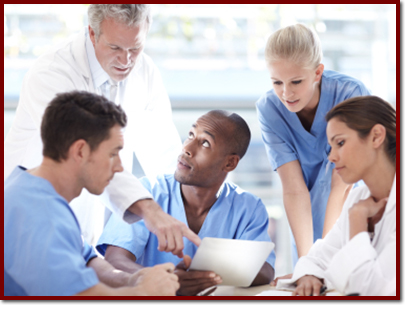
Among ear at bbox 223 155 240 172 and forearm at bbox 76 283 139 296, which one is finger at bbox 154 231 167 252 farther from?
ear at bbox 223 155 240 172

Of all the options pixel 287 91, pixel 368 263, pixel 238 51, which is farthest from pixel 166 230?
pixel 238 51

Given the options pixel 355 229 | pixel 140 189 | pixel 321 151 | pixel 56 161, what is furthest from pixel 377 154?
pixel 56 161

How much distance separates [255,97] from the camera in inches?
110

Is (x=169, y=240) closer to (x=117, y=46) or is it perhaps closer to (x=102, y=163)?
(x=102, y=163)

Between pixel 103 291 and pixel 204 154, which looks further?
pixel 204 154

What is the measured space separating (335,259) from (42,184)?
683 mm

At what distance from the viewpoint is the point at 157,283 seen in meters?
1.01

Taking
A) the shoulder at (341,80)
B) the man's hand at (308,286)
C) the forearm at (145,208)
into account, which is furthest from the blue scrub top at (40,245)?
the shoulder at (341,80)

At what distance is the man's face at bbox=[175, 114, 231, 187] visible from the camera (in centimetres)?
145

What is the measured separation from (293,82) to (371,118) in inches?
13.2

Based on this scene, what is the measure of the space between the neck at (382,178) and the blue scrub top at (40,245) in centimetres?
68

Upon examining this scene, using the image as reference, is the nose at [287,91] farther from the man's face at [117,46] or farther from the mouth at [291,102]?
the man's face at [117,46]

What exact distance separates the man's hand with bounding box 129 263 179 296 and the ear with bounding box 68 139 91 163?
0.29 metres

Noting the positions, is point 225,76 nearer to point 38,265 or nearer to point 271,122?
point 271,122
